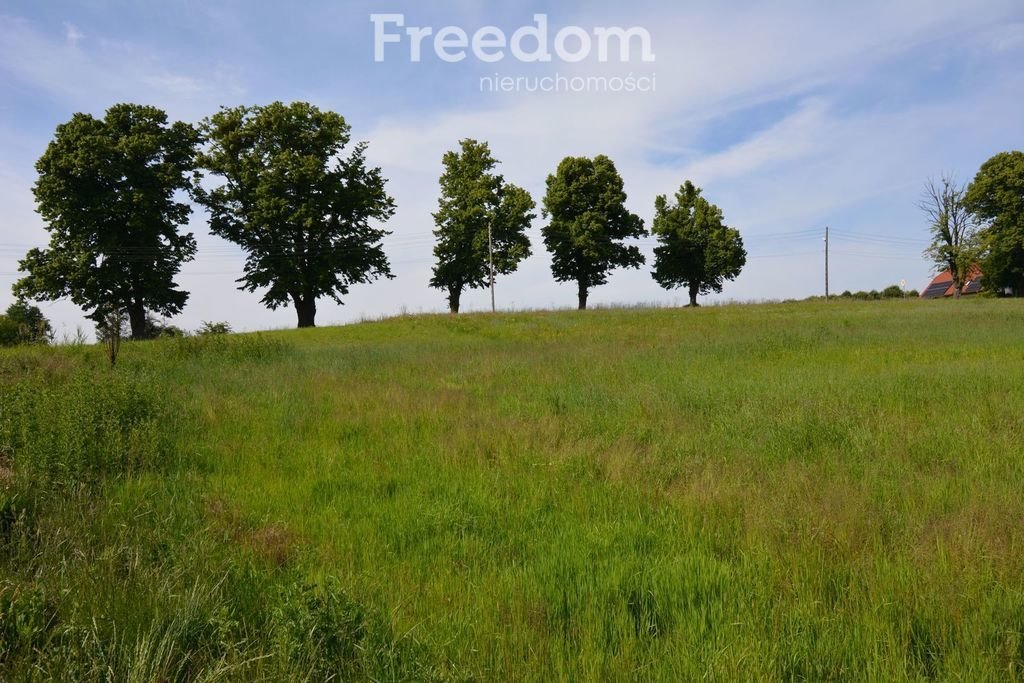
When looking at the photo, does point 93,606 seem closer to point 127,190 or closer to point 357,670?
point 357,670

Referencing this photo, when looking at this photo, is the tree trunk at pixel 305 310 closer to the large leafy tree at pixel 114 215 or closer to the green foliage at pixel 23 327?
the large leafy tree at pixel 114 215

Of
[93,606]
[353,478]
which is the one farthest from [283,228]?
[93,606]

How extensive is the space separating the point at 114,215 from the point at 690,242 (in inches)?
1915

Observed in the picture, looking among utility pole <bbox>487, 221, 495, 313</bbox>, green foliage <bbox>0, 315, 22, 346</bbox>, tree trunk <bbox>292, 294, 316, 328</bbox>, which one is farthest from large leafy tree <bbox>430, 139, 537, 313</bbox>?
green foliage <bbox>0, 315, 22, 346</bbox>

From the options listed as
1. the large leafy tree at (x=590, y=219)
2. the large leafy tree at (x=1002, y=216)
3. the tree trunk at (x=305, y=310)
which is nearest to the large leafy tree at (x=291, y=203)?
the tree trunk at (x=305, y=310)

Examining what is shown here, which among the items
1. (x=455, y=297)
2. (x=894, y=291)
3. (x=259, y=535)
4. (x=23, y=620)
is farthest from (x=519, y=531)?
(x=894, y=291)

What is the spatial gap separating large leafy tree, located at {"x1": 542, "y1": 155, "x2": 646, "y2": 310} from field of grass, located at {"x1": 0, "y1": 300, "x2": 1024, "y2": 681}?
1542 inches

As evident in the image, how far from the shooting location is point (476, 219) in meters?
45.6

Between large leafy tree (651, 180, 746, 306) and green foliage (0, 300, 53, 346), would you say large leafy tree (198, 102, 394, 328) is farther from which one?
large leafy tree (651, 180, 746, 306)

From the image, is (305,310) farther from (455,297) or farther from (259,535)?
(259,535)

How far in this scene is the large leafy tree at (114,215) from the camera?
31.6 m

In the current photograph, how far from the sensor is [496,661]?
2988 millimetres

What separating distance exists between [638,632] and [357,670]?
163cm

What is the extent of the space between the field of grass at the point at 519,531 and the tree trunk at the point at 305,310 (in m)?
27.4
